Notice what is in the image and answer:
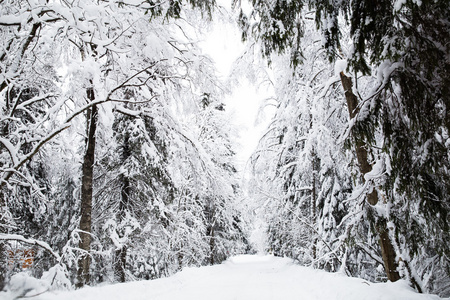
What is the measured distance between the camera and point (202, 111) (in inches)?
364

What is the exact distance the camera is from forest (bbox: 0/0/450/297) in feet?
9.22

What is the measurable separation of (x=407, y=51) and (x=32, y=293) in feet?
13.3

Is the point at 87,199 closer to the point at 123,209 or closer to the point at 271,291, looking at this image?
the point at 123,209

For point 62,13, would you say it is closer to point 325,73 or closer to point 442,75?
point 442,75

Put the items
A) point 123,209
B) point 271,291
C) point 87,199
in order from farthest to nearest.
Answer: point 123,209, point 271,291, point 87,199

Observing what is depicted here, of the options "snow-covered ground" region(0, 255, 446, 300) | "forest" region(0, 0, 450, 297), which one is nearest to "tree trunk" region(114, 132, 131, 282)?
"forest" region(0, 0, 450, 297)

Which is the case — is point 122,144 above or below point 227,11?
below

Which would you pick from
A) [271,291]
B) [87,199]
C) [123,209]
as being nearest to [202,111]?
[87,199]

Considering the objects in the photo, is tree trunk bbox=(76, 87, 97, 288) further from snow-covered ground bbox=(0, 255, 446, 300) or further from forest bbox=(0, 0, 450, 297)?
snow-covered ground bbox=(0, 255, 446, 300)

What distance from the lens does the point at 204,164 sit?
269 inches

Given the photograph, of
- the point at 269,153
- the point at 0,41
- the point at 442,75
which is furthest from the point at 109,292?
the point at 269,153

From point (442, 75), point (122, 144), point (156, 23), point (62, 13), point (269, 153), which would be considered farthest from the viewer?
point (269, 153)

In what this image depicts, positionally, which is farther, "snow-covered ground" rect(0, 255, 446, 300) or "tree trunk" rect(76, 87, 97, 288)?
"tree trunk" rect(76, 87, 97, 288)

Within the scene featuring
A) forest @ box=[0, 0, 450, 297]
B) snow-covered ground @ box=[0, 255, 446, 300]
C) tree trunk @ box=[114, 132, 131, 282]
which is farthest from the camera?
tree trunk @ box=[114, 132, 131, 282]
